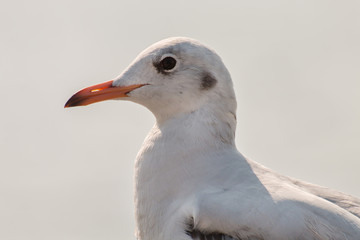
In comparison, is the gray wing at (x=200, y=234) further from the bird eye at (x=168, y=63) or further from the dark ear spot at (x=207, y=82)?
the bird eye at (x=168, y=63)

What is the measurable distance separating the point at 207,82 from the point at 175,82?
0.23m

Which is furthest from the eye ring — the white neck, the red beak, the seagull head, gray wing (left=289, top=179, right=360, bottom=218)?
gray wing (left=289, top=179, right=360, bottom=218)

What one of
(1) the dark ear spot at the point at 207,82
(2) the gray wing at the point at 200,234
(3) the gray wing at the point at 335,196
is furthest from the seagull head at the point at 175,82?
(2) the gray wing at the point at 200,234

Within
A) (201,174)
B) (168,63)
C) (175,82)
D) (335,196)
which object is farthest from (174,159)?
(335,196)

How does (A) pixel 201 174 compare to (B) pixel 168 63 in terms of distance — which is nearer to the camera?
(A) pixel 201 174

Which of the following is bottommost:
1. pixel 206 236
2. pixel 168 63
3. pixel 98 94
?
pixel 206 236

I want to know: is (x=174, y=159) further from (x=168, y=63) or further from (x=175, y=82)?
(x=168, y=63)

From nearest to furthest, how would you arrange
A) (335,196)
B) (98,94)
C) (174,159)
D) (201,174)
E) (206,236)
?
1. (206,236)
2. (335,196)
3. (201,174)
4. (174,159)
5. (98,94)

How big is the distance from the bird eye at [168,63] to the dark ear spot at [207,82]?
0.23 m

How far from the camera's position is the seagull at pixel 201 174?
696cm

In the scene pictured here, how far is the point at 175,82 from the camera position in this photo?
7.67 metres

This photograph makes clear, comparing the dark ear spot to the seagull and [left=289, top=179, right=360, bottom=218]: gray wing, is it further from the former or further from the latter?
[left=289, top=179, right=360, bottom=218]: gray wing

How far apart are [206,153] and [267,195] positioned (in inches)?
27.1

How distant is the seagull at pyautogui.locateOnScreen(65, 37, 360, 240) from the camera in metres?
6.96
